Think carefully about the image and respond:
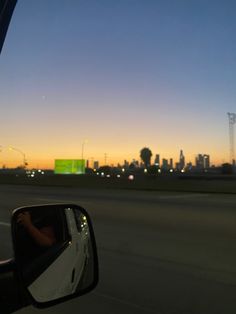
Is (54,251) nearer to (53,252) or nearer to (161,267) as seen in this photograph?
(53,252)

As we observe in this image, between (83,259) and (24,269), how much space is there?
604 millimetres

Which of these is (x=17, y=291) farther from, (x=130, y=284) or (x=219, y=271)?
(x=219, y=271)

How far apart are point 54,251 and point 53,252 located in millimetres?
16

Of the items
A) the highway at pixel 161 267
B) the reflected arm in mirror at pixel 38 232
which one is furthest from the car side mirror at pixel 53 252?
the highway at pixel 161 267

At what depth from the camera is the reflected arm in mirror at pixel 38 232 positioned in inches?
108

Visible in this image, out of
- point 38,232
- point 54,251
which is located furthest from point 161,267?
point 38,232

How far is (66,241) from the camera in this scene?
3.14 meters

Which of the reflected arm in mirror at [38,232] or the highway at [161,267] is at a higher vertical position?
the reflected arm in mirror at [38,232]

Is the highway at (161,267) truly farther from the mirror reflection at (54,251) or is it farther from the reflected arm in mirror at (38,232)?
the reflected arm in mirror at (38,232)

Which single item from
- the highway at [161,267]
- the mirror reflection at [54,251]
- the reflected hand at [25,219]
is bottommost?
the highway at [161,267]

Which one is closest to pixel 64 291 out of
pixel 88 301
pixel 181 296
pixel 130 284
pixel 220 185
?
pixel 88 301

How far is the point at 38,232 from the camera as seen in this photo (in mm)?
2822

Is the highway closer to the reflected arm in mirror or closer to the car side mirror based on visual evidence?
the car side mirror

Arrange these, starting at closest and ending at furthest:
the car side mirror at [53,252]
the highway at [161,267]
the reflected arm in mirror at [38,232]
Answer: the car side mirror at [53,252] → the reflected arm in mirror at [38,232] → the highway at [161,267]
